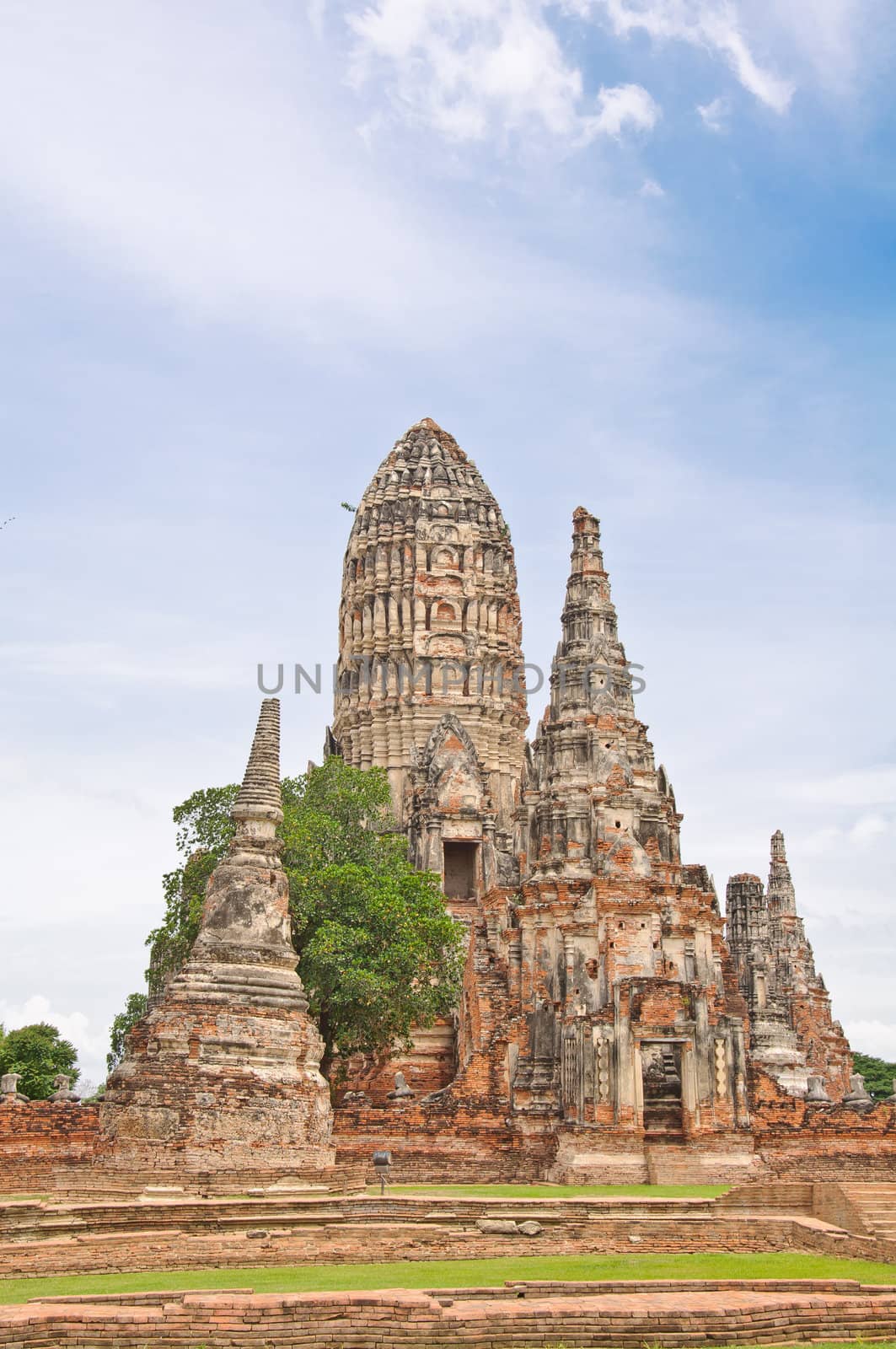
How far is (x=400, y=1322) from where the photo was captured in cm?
1159

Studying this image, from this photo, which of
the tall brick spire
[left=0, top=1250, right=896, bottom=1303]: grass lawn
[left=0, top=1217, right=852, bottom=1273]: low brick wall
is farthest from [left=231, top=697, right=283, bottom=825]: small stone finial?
the tall brick spire

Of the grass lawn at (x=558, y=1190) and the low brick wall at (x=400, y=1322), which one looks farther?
the grass lawn at (x=558, y=1190)

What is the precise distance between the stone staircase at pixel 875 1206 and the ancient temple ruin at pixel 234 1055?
27.8ft

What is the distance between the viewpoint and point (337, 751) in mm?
56844

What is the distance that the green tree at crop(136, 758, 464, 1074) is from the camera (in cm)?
3325

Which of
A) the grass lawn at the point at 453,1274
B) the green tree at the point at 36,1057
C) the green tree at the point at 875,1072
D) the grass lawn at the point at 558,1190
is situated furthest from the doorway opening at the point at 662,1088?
the green tree at the point at 875,1072

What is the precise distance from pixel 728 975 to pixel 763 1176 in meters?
12.3

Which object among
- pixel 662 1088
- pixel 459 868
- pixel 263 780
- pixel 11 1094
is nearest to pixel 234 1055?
pixel 263 780

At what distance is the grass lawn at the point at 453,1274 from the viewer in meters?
14.0

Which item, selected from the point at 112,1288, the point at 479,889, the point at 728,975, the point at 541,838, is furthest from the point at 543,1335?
the point at 479,889

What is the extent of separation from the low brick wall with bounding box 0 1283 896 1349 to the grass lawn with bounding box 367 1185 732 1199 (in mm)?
9787

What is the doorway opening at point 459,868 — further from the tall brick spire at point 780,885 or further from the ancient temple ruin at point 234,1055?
the ancient temple ruin at point 234,1055

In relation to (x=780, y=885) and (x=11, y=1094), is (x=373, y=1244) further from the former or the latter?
(x=780, y=885)

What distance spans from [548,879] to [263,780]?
9.51 meters
